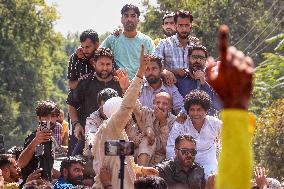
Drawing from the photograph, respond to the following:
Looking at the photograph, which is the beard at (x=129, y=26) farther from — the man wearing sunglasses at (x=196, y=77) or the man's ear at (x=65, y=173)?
the man's ear at (x=65, y=173)

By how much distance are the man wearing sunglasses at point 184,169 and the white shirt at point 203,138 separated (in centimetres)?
48

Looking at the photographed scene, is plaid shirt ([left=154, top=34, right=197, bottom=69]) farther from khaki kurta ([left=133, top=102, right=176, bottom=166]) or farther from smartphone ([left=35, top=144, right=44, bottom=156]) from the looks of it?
smartphone ([left=35, top=144, right=44, bottom=156])

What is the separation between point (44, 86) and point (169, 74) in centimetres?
4262

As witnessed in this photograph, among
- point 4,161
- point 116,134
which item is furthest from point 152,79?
point 116,134

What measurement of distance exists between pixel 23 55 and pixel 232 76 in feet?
152

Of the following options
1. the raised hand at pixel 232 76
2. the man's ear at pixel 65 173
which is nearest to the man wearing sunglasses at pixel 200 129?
the man's ear at pixel 65 173

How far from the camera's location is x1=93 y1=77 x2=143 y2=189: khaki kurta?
6.82 metres

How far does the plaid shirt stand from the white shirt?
1.55 meters

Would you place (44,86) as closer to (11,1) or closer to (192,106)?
(11,1)

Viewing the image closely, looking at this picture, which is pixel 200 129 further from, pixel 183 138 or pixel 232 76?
pixel 232 76

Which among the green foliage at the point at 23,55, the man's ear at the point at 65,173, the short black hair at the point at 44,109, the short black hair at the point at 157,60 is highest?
the green foliage at the point at 23,55

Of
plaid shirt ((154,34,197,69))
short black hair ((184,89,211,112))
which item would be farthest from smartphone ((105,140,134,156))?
plaid shirt ((154,34,197,69))

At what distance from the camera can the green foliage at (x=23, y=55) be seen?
155ft

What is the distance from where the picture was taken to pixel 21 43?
48.2m
